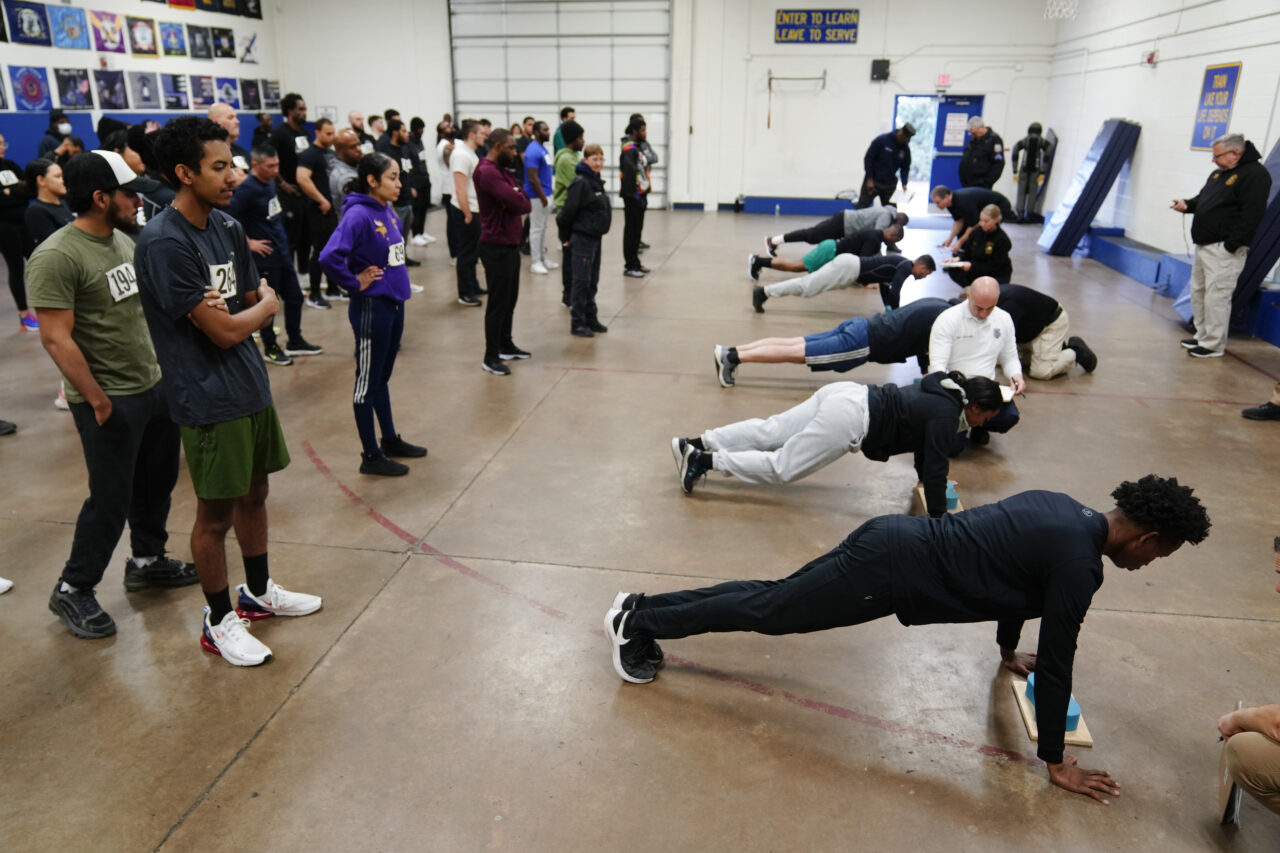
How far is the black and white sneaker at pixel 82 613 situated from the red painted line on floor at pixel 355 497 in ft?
4.29

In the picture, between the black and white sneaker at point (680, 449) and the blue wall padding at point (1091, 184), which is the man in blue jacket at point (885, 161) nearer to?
the blue wall padding at point (1091, 184)

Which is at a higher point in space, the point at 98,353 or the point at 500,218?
the point at 500,218

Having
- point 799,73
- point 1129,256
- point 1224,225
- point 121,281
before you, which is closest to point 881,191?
point 1129,256

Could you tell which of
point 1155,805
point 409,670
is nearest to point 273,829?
point 409,670

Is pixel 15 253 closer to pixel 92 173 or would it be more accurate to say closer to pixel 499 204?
pixel 499 204

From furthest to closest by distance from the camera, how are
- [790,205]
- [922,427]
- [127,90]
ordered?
[790,205] → [127,90] → [922,427]

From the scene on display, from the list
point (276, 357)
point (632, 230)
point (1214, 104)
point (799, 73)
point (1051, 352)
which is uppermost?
point (799, 73)

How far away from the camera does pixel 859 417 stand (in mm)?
4438

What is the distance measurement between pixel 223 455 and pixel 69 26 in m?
14.0

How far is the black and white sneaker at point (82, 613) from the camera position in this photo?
349 cm

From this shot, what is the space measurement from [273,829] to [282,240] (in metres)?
5.77

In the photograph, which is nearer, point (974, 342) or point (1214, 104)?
point (974, 342)

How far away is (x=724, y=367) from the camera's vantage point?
22.2 feet

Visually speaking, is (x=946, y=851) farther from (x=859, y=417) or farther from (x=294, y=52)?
(x=294, y=52)
